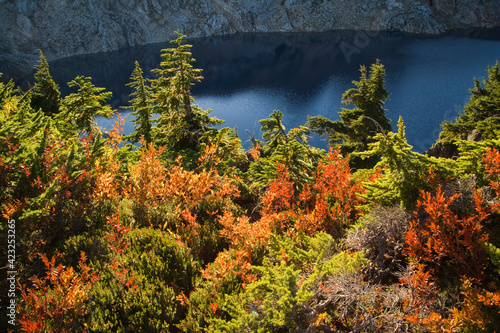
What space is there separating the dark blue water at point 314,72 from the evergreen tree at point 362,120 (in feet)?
21.0

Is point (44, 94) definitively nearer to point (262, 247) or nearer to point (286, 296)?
point (262, 247)

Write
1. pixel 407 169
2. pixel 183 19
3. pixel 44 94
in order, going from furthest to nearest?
pixel 183 19 → pixel 44 94 → pixel 407 169

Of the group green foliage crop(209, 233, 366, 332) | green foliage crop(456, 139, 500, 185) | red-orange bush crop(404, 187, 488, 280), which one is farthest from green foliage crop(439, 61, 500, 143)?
green foliage crop(209, 233, 366, 332)

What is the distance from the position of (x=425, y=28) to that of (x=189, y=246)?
10608 cm

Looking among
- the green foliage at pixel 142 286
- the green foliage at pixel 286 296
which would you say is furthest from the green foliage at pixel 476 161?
the green foliage at pixel 142 286

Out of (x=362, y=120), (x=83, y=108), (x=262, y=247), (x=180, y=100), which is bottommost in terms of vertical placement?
(x=262, y=247)

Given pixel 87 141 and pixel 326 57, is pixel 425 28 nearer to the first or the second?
pixel 326 57

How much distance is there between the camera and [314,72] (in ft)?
195

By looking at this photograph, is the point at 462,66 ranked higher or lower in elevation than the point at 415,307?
higher

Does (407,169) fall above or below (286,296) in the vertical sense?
above

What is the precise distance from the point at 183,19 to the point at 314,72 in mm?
66432

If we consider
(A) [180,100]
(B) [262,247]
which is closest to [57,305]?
(B) [262,247]

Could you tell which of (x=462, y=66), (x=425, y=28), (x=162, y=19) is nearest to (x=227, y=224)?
(x=462, y=66)

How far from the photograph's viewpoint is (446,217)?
499 centimetres
